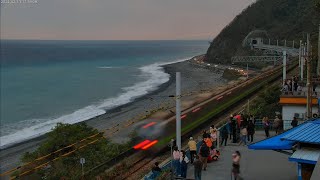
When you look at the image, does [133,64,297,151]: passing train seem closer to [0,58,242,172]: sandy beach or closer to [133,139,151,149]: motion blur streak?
[133,139,151,149]: motion blur streak

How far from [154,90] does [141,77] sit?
85.0 feet

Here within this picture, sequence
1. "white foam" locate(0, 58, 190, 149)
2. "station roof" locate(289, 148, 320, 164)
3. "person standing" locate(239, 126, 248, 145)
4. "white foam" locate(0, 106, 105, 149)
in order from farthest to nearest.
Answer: "white foam" locate(0, 58, 190, 149), "white foam" locate(0, 106, 105, 149), "person standing" locate(239, 126, 248, 145), "station roof" locate(289, 148, 320, 164)

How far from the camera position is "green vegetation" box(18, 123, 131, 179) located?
20094 millimetres

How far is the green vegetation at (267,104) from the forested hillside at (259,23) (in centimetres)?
6976

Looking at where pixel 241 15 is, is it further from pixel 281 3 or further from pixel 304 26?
pixel 304 26

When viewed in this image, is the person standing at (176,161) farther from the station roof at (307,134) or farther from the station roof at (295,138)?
the station roof at (307,134)

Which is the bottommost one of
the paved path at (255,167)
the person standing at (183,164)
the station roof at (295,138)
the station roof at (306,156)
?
the paved path at (255,167)

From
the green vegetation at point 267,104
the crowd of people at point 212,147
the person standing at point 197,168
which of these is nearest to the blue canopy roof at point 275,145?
the crowd of people at point 212,147

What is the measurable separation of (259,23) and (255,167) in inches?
4058

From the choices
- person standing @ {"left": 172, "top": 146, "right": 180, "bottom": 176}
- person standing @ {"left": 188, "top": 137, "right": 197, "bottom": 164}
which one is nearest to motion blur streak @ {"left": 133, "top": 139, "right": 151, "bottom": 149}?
person standing @ {"left": 188, "top": 137, "right": 197, "bottom": 164}

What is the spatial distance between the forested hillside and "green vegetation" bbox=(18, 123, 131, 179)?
7726 cm

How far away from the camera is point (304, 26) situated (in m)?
90.6

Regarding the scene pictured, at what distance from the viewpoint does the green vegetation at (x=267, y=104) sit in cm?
2475

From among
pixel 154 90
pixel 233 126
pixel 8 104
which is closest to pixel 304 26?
pixel 154 90
